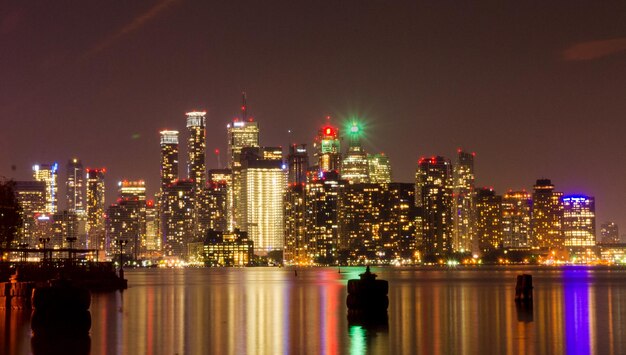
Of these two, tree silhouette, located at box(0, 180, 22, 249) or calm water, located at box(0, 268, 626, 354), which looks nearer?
calm water, located at box(0, 268, 626, 354)

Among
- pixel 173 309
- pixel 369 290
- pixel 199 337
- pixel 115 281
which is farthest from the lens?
pixel 115 281

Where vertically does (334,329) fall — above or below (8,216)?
below

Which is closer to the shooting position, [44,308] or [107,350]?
[107,350]

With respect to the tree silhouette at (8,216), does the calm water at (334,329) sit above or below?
below

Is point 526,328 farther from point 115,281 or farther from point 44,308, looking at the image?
point 115,281

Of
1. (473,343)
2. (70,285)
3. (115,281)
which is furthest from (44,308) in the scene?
(115,281)

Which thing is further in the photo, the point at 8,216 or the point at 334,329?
the point at 8,216

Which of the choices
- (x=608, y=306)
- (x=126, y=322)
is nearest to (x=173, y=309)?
(x=126, y=322)

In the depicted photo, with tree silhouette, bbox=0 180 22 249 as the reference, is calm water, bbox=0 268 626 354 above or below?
below

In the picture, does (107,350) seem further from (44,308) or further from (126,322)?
(126,322)

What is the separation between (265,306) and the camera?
254ft

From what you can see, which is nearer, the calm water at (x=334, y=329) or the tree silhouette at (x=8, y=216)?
the calm water at (x=334, y=329)

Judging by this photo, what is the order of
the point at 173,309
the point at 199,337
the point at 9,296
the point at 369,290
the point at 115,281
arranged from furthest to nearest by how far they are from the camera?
the point at 115,281
the point at 173,309
the point at 9,296
the point at 369,290
the point at 199,337

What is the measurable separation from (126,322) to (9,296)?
13.8 metres
